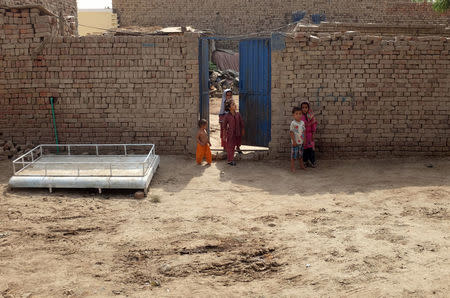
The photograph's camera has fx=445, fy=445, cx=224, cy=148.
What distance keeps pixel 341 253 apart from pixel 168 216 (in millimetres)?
2259

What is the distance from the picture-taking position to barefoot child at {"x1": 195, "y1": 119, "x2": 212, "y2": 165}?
7789 millimetres

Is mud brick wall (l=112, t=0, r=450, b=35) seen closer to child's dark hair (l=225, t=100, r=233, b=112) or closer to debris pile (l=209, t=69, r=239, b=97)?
debris pile (l=209, t=69, r=239, b=97)

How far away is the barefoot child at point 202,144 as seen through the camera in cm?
779

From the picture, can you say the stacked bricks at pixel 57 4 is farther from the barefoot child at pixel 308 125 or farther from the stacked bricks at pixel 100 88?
the barefoot child at pixel 308 125

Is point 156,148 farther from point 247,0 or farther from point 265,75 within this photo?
point 247,0

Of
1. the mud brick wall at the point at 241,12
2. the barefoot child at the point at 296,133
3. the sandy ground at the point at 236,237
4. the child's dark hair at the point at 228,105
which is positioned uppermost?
the mud brick wall at the point at 241,12

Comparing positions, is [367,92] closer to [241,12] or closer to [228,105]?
[228,105]

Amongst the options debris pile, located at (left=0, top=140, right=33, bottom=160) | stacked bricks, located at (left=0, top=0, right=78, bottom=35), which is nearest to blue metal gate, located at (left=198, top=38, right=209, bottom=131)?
stacked bricks, located at (left=0, top=0, right=78, bottom=35)

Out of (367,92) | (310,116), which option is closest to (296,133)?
(310,116)

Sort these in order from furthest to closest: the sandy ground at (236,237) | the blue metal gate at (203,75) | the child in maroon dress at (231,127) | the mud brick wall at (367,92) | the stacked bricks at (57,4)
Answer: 1. the stacked bricks at (57,4)
2. the blue metal gate at (203,75)
3. the child in maroon dress at (231,127)
4. the mud brick wall at (367,92)
5. the sandy ground at (236,237)

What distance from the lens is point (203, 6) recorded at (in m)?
20.3

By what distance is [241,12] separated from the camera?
2031 cm

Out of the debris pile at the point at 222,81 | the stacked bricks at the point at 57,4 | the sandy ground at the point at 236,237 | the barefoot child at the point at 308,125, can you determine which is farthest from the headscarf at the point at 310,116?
the debris pile at the point at 222,81

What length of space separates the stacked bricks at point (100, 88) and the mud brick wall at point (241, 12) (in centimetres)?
1304
